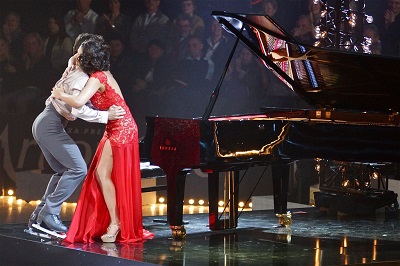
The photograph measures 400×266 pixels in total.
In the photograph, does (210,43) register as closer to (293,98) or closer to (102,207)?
(293,98)

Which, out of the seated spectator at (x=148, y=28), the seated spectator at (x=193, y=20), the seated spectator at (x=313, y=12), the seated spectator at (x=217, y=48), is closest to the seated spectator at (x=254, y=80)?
the seated spectator at (x=217, y=48)

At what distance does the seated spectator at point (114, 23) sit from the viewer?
10547 millimetres

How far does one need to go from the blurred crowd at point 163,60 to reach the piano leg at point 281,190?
3.36m

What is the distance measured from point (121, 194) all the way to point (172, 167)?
0.40 metres

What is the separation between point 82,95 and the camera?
19.1 feet

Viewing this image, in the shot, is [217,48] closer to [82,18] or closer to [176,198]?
[82,18]

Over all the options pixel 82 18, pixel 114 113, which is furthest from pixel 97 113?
pixel 82 18

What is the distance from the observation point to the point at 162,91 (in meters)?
10.5

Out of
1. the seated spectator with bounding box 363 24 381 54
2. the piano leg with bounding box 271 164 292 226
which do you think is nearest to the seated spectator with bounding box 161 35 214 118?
the seated spectator with bounding box 363 24 381 54

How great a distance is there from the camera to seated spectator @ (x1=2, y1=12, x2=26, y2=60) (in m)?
10.7

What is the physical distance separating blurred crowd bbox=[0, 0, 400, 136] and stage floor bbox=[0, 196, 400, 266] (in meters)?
3.31

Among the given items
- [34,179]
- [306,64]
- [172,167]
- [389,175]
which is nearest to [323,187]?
[389,175]

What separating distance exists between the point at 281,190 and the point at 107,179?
1.81 metres

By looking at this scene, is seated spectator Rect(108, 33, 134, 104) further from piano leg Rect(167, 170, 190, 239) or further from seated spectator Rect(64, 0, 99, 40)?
piano leg Rect(167, 170, 190, 239)
